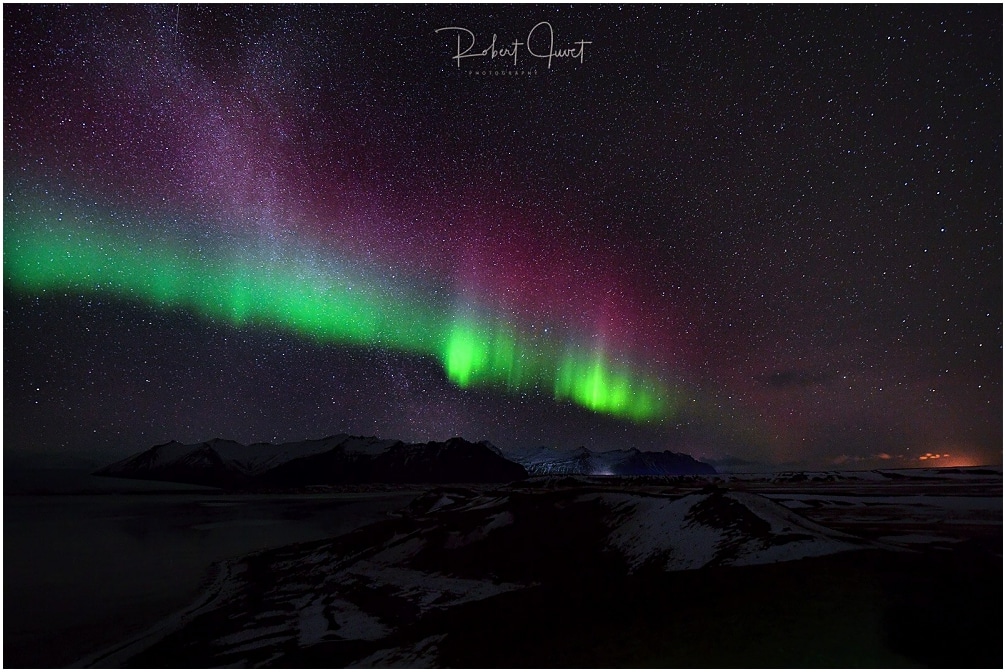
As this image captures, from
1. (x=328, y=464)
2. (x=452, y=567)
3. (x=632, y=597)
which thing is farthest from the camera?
→ (x=328, y=464)

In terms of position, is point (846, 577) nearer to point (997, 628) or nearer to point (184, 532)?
point (997, 628)

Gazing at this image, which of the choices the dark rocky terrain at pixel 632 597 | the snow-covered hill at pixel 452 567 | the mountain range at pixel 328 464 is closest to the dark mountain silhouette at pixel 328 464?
the mountain range at pixel 328 464

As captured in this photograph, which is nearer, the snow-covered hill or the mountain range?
the snow-covered hill

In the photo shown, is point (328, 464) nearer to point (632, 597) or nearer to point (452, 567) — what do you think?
point (452, 567)

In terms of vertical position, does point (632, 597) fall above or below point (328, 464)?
above

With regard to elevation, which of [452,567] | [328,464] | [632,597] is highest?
[632,597]

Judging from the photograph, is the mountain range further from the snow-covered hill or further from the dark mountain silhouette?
the snow-covered hill

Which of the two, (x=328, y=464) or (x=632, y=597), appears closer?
(x=632, y=597)

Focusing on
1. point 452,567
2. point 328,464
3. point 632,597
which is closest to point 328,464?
point 328,464

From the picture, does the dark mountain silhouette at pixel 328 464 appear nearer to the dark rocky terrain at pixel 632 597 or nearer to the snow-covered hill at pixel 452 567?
the snow-covered hill at pixel 452 567

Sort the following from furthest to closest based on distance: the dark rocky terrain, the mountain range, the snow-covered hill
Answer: the mountain range → the snow-covered hill → the dark rocky terrain

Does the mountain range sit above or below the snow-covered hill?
below

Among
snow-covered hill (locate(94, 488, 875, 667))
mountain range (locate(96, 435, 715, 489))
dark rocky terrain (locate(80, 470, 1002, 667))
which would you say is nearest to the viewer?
dark rocky terrain (locate(80, 470, 1002, 667))

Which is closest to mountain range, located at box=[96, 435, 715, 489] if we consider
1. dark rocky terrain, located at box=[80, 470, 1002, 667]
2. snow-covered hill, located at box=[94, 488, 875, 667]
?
snow-covered hill, located at box=[94, 488, 875, 667]
